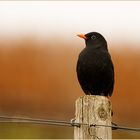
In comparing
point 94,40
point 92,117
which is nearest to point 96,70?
point 94,40

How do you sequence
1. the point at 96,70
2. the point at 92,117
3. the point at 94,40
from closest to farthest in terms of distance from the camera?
the point at 92,117
the point at 96,70
the point at 94,40

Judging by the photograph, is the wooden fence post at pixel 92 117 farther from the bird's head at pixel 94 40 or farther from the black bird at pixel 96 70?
the bird's head at pixel 94 40

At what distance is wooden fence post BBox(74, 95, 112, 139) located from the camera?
20.7 ft

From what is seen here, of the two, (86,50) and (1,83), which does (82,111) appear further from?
(1,83)

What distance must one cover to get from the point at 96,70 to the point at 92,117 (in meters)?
2.39

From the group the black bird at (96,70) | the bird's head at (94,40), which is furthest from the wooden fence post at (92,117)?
the bird's head at (94,40)

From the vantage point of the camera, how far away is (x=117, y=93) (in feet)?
44.5

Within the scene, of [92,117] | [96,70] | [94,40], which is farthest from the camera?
[94,40]

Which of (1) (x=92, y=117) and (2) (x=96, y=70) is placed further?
(2) (x=96, y=70)

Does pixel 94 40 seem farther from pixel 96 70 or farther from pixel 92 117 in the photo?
pixel 92 117

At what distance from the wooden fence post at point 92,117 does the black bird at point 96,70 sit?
2.29 m

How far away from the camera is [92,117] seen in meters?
6.32

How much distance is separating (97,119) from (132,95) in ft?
23.2

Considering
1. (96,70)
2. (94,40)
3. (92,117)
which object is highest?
(94,40)
